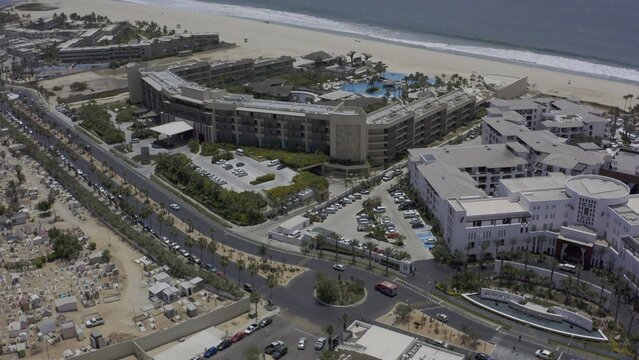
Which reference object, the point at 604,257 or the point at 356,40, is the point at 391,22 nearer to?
the point at 356,40

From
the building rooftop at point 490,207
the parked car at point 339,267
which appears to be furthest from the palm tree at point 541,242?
the parked car at point 339,267

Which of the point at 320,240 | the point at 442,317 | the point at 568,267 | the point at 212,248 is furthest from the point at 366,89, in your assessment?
the point at 442,317

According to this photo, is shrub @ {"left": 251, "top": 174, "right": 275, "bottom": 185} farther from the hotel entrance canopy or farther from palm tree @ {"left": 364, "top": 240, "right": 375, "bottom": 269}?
palm tree @ {"left": 364, "top": 240, "right": 375, "bottom": 269}

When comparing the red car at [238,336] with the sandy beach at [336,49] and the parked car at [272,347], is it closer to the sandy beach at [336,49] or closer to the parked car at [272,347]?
the parked car at [272,347]

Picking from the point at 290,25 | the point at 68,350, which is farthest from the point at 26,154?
the point at 290,25

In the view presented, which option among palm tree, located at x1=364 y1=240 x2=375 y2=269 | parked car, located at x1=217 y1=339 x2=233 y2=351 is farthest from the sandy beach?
parked car, located at x1=217 y1=339 x2=233 y2=351

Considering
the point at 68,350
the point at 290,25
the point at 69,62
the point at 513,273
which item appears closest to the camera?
the point at 68,350
